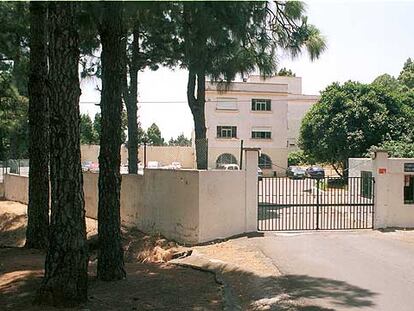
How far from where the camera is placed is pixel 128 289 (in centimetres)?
777

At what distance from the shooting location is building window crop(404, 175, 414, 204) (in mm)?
14109

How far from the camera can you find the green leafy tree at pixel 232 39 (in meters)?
8.37

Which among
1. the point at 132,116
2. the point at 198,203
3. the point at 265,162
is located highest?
the point at 132,116

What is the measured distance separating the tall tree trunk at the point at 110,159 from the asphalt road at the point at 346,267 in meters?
2.87

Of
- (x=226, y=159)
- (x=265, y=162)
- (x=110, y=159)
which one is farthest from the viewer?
(x=265, y=162)

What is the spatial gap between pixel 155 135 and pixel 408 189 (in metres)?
71.0

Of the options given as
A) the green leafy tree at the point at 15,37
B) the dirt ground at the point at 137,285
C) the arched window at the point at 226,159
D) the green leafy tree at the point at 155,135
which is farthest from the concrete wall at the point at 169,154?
the dirt ground at the point at 137,285

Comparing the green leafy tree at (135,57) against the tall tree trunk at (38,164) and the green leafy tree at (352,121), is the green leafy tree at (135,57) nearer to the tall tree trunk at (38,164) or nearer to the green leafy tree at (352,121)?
the tall tree trunk at (38,164)

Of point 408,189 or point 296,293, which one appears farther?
point 408,189

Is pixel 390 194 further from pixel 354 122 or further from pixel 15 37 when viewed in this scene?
pixel 354 122

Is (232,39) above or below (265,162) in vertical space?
above

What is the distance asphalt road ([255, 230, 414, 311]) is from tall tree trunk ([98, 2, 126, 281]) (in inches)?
113

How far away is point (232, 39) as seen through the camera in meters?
10.4

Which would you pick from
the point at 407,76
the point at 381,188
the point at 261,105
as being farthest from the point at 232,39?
the point at 407,76
